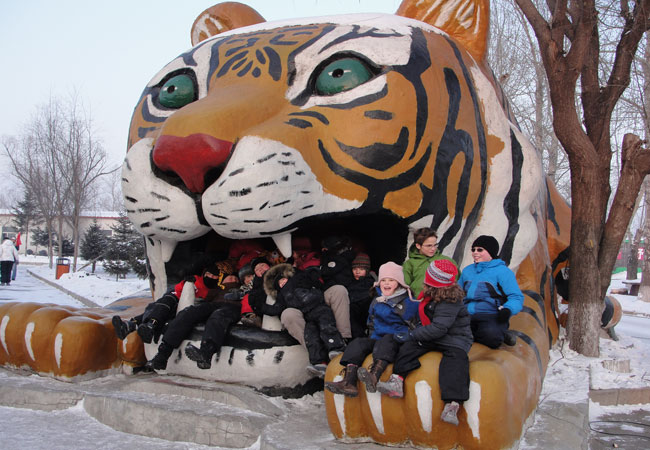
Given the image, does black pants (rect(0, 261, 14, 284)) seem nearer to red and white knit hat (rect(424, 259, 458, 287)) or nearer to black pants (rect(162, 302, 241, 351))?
black pants (rect(162, 302, 241, 351))

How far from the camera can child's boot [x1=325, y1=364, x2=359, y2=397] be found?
2686 millimetres

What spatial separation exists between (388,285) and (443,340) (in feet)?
1.77

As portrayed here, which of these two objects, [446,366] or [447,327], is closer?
[446,366]

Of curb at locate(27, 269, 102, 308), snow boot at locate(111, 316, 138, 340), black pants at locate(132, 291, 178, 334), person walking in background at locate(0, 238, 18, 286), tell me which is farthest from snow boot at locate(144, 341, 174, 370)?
person walking in background at locate(0, 238, 18, 286)

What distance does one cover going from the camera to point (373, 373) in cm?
266

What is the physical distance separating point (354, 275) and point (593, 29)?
3.82 m

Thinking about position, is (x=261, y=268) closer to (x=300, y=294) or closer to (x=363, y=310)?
(x=300, y=294)

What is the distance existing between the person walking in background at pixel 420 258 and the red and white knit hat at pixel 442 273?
1.54 ft

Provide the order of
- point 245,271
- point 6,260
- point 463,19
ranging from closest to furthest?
point 245,271, point 463,19, point 6,260

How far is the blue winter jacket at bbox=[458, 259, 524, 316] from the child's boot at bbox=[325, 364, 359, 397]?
848 mm

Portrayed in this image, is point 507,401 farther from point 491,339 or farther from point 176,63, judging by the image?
point 176,63

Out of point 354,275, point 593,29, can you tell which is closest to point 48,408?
point 354,275

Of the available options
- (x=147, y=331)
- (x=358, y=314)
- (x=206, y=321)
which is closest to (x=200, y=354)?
(x=206, y=321)

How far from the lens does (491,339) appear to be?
9.78 feet
